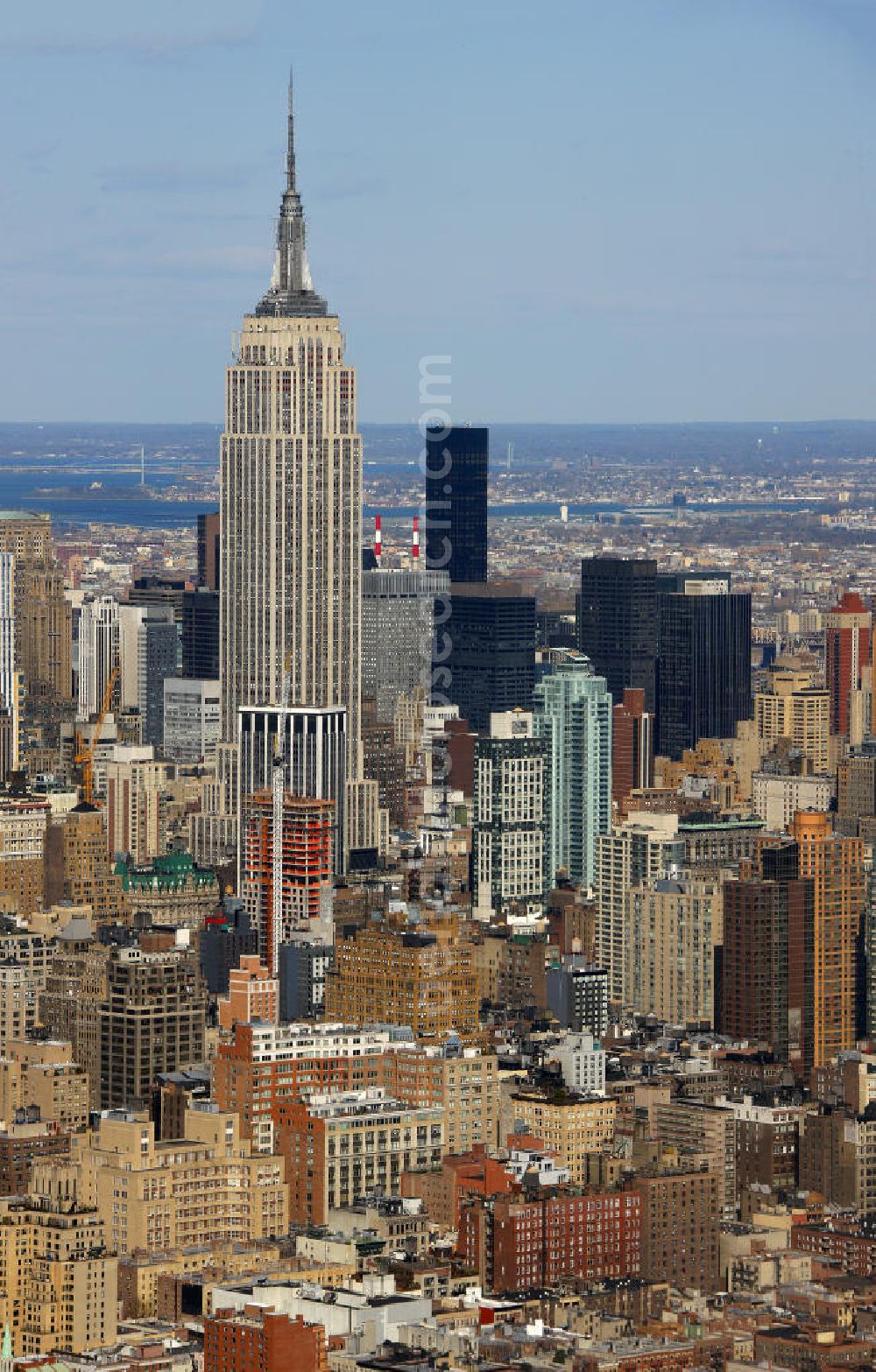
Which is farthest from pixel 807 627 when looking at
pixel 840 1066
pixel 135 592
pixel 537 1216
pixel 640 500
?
pixel 537 1216

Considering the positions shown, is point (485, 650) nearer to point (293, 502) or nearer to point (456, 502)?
point (293, 502)

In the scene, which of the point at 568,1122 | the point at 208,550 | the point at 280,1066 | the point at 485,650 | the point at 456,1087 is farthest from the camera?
the point at 208,550

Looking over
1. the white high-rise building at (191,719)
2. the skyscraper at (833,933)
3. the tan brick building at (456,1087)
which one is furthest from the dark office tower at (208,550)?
the tan brick building at (456,1087)

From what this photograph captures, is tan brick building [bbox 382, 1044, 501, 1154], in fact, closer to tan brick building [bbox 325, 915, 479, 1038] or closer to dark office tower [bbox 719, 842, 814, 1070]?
tan brick building [bbox 325, 915, 479, 1038]

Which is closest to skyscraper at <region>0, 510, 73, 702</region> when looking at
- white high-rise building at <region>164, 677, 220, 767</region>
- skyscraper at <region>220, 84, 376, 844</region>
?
white high-rise building at <region>164, 677, 220, 767</region>

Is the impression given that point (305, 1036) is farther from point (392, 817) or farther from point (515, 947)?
point (392, 817)

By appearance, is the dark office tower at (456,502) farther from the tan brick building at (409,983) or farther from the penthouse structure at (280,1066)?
the penthouse structure at (280,1066)

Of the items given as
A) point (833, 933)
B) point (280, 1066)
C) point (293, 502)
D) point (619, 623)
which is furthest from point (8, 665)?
point (280, 1066)
